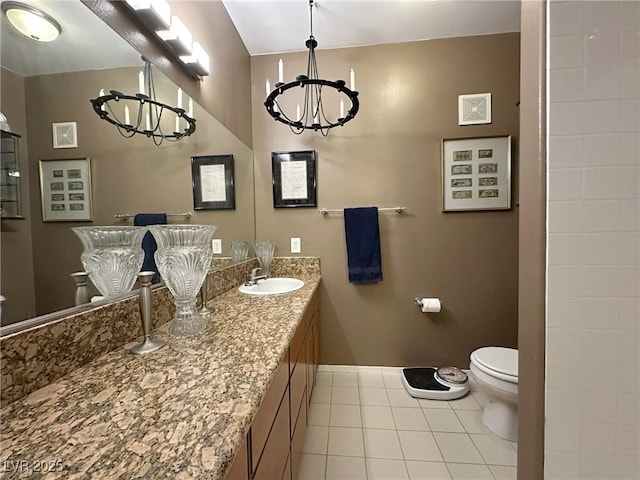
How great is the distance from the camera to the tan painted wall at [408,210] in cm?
192

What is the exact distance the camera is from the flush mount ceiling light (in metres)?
0.57

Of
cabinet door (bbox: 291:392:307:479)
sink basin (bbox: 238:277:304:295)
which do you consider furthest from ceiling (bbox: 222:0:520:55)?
cabinet door (bbox: 291:392:307:479)

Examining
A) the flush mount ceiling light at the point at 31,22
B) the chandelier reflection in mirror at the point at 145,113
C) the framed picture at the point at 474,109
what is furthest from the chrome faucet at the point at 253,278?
the framed picture at the point at 474,109

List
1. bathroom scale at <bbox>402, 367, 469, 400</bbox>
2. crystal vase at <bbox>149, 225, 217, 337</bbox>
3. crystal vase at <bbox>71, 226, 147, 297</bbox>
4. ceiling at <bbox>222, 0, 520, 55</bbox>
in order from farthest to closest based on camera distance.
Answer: bathroom scale at <bbox>402, 367, 469, 400</bbox>
ceiling at <bbox>222, 0, 520, 55</bbox>
crystal vase at <bbox>149, 225, 217, 337</bbox>
crystal vase at <bbox>71, 226, 147, 297</bbox>

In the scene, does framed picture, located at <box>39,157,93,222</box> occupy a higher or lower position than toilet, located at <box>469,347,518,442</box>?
higher

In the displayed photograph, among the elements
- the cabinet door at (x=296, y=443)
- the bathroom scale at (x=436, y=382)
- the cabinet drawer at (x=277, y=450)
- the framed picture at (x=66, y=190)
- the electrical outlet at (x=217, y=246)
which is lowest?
the bathroom scale at (x=436, y=382)

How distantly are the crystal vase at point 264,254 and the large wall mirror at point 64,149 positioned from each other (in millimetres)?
946

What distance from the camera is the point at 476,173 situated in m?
1.91

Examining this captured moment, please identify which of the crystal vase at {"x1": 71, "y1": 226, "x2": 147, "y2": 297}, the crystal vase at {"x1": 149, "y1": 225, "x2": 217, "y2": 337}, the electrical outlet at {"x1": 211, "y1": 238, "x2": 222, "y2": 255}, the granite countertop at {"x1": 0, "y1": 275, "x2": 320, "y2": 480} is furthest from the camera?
the electrical outlet at {"x1": 211, "y1": 238, "x2": 222, "y2": 255}

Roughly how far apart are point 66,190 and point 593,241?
5.04 ft

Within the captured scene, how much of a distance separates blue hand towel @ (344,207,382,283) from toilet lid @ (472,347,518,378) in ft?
2.59

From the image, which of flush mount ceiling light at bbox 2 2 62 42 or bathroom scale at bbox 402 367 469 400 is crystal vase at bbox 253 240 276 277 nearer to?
bathroom scale at bbox 402 367 469 400

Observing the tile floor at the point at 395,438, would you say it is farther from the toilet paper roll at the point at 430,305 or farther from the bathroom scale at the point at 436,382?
the toilet paper roll at the point at 430,305

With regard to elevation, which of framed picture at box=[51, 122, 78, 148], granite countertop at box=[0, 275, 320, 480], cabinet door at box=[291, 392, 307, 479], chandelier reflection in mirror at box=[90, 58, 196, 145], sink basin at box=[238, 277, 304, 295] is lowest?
cabinet door at box=[291, 392, 307, 479]
